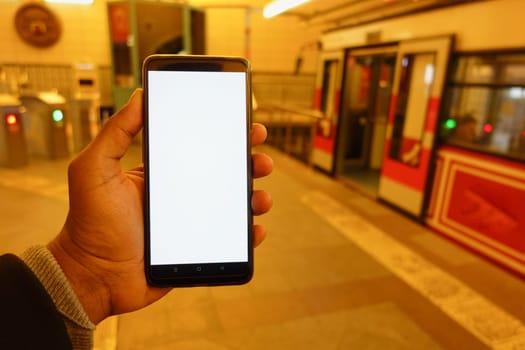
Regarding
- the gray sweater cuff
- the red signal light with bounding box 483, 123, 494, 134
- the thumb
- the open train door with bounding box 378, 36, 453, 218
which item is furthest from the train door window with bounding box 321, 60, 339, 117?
the gray sweater cuff

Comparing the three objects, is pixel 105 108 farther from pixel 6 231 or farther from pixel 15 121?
pixel 6 231

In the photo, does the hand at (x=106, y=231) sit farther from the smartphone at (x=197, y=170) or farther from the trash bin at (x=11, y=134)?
the trash bin at (x=11, y=134)

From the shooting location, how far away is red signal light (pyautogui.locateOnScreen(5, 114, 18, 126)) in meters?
4.74

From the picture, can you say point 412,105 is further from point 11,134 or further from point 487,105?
point 11,134

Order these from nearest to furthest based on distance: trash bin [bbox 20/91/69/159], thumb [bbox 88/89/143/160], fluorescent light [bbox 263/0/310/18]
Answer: thumb [bbox 88/89/143/160], fluorescent light [bbox 263/0/310/18], trash bin [bbox 20/91/69/159]

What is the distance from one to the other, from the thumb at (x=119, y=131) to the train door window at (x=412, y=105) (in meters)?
3.50

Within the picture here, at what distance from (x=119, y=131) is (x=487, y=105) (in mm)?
3417

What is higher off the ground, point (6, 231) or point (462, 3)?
point (462, 3)

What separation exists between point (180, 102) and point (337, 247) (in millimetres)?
2476

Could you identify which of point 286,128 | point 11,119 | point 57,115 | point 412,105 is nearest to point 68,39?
point 57,115

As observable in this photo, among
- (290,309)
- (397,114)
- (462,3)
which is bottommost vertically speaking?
(290,309)

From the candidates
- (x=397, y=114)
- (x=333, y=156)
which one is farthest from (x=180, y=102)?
(x=333, y=156)

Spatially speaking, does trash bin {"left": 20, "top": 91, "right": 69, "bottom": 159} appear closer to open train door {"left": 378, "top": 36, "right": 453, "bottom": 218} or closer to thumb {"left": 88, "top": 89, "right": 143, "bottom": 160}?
open train door {"left": 378, "top": 36, "right": 453, "bottom": 218}

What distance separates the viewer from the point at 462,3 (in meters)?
3.26
